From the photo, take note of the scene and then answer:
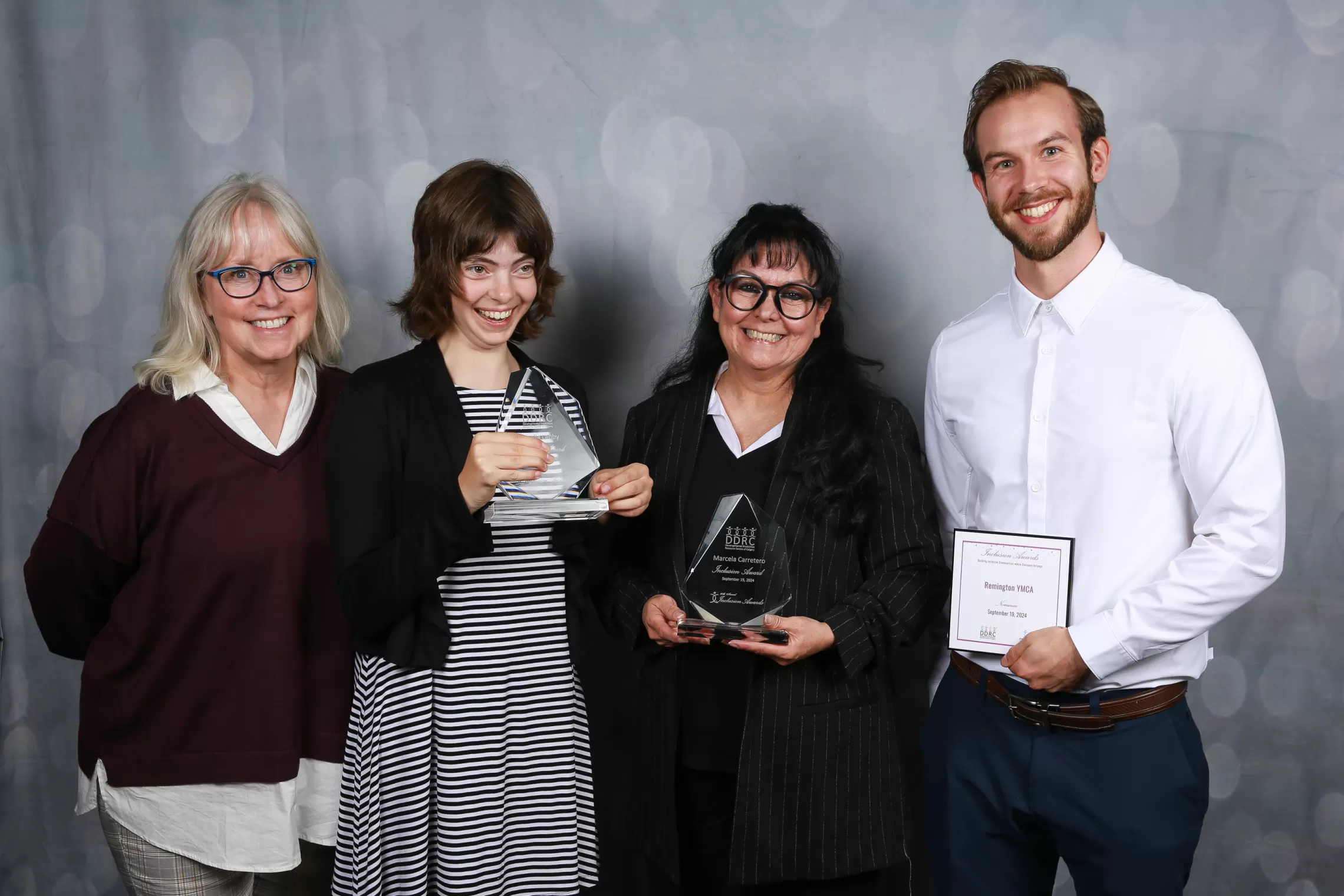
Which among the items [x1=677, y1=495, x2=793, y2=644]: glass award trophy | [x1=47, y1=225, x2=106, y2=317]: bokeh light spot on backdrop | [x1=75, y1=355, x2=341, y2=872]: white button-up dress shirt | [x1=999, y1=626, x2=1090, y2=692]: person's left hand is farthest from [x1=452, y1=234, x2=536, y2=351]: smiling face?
[x1=47, y1=225, x2=106, y2=317]: bokeh light spot on backdrop

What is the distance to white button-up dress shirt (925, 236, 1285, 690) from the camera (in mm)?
1674

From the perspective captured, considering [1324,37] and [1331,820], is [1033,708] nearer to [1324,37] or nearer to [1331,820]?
[1331,820]

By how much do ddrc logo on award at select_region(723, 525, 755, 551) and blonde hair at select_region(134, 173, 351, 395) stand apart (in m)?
0.95

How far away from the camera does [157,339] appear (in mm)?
2039

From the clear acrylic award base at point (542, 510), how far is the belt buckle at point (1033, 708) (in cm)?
77

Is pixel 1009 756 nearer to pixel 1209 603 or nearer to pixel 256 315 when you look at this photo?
pixel 1209 603

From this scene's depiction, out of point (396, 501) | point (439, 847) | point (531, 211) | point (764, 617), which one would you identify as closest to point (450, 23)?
point (531, 211)

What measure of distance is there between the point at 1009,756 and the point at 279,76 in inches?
96.3

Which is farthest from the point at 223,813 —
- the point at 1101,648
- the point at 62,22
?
the point at 62,22

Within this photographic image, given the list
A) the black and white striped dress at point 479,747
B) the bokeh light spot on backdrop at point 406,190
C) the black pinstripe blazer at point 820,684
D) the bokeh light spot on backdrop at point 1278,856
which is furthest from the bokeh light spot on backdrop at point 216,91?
the bokeh light spot on backdrop at point 1278,856

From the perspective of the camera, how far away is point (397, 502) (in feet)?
6.08

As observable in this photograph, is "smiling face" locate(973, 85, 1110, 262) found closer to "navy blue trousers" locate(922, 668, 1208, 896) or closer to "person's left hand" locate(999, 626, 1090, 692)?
"person's left hand" locate(999, 626, 1090, 692)

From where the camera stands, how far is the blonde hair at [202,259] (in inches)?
77.1

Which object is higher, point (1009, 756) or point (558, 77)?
point (558, 77)
